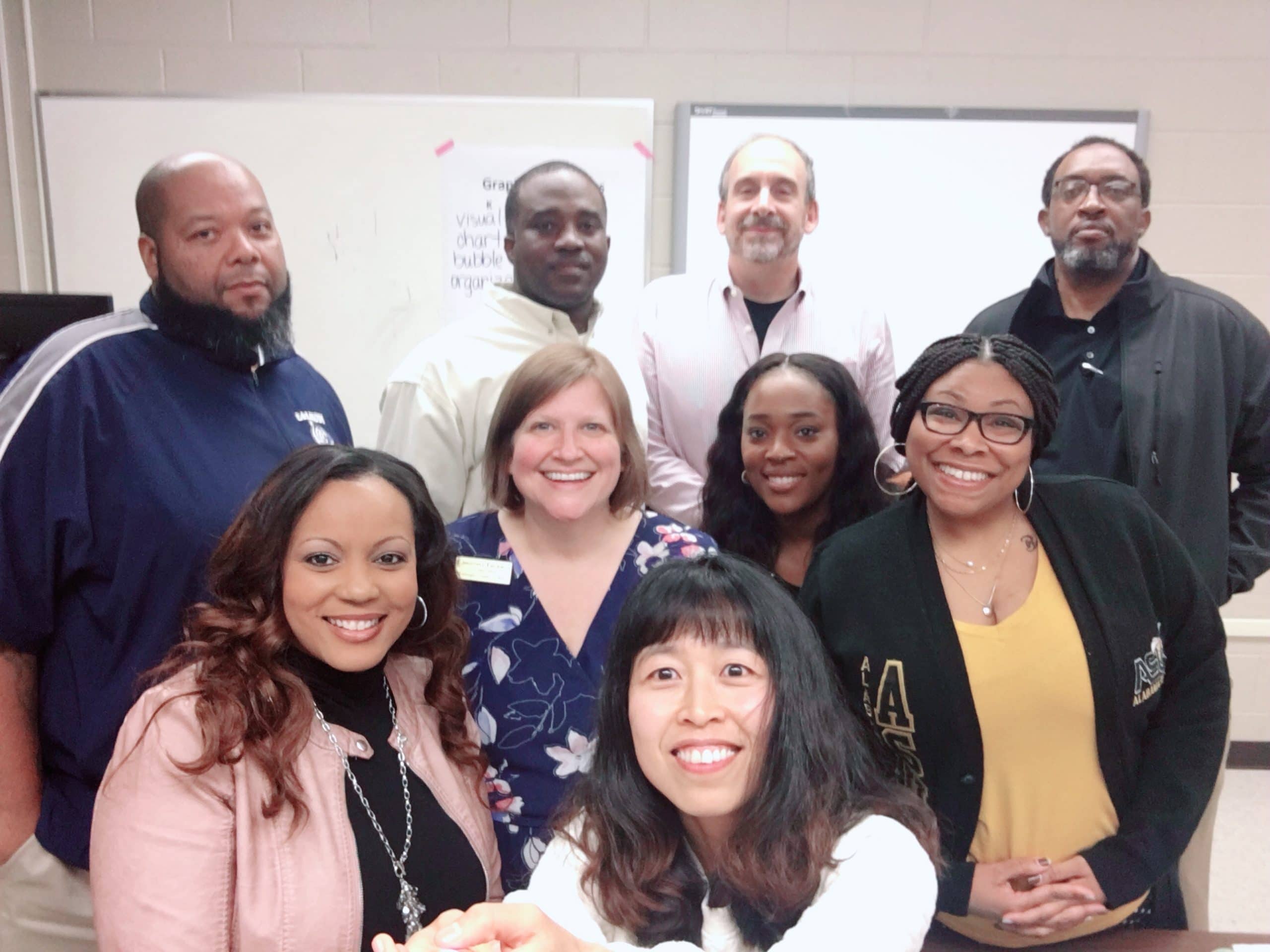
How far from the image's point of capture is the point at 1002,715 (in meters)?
1.44

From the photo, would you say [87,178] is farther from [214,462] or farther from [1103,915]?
[1103,915]

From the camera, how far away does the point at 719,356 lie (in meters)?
2.44

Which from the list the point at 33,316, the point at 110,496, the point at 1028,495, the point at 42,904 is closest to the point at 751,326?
Result: the point at 1028,495

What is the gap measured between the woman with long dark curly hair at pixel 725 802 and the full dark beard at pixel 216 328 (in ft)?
3.14

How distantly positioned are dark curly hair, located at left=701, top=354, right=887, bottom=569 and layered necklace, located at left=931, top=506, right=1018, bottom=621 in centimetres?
47

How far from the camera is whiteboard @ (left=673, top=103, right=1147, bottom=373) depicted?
10.2 feet

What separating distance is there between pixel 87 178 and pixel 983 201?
3.08 metres

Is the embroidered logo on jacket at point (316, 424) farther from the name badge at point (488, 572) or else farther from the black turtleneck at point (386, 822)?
the black turtleneck at point (386, 822)

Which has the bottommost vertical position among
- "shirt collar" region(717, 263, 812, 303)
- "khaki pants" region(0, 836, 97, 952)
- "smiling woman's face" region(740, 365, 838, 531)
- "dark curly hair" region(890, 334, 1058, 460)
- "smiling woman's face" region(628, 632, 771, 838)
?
"khaki pants" region(0, 836, 97, 952)

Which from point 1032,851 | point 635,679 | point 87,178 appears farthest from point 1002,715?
point 87,178

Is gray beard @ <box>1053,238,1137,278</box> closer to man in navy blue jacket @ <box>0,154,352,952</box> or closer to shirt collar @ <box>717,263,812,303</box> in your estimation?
shirt collar @ <box>717,263,812,303</box>

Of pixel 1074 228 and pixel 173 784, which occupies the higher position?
pixel 1074 228

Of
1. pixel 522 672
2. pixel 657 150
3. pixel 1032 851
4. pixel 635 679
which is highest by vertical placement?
pixel 657 150

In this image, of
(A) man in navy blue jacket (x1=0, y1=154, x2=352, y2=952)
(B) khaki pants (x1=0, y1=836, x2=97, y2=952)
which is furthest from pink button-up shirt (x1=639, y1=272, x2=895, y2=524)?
(B) khaki pants (x1=0, y1=836, x2=97, y2=952)
